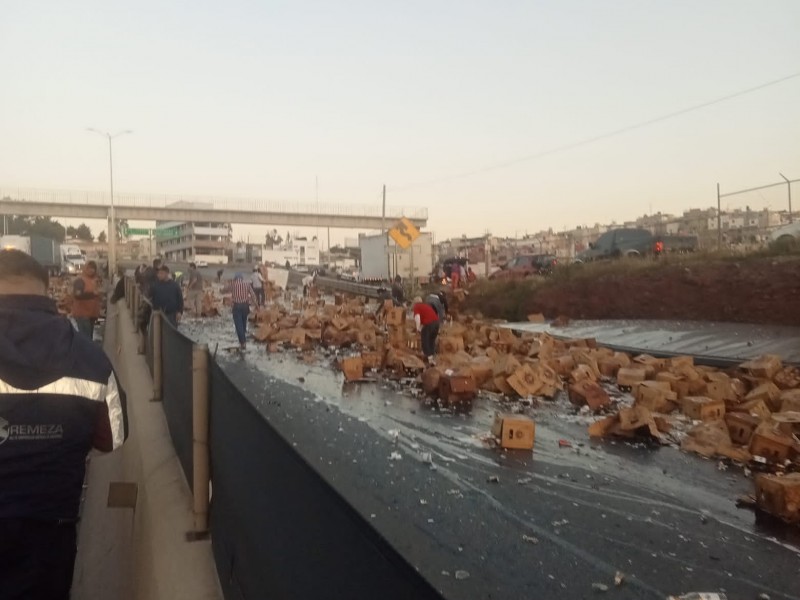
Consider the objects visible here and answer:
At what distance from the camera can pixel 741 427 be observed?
6840mm

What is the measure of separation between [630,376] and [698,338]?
4834mm

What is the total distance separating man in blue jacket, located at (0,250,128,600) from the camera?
283 cm

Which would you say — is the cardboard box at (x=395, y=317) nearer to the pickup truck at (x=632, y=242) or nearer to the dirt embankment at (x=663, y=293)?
the dirt embankment at (x=663, y=293)

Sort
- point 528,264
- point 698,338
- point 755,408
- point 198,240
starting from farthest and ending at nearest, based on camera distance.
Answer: point 198,240
point 528,264
point 698,338
point 755,408

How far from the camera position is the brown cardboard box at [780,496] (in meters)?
4.73

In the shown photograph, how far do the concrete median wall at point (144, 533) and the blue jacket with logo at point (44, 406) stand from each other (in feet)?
4.22

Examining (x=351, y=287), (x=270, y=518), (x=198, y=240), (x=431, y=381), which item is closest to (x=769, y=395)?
(x=431, y=381)

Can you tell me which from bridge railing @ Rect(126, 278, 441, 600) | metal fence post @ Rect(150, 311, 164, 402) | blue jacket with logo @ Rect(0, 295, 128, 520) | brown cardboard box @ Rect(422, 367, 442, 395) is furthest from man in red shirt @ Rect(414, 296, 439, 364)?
blue jacket with logo @ Rect(0, 295, 128, 520)

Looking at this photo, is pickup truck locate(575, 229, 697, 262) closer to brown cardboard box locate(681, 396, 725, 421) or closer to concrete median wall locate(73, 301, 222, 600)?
brown cardboard box locate(681, 396, 725, 421)

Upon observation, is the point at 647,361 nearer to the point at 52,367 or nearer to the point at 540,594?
the point at 540,594

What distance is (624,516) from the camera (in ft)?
16.1

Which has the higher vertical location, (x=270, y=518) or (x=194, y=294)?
(x=194, y=294)

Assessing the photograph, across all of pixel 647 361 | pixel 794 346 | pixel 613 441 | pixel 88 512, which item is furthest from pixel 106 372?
Result: pixel 794 346

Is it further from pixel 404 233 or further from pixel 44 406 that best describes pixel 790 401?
pixel 404 233
